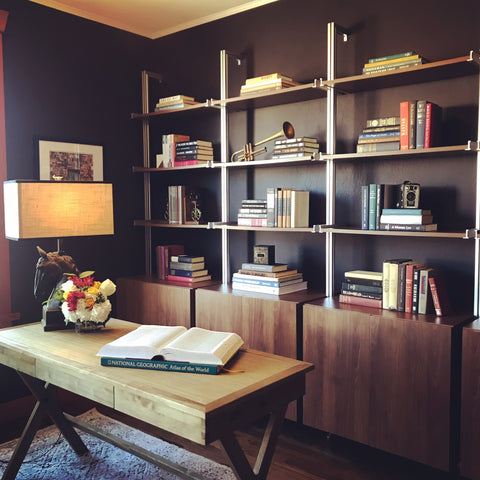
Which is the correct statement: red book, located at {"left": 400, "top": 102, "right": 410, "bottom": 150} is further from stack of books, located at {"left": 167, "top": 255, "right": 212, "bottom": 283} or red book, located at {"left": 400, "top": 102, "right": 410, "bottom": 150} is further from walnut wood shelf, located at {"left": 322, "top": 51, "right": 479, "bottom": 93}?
stack of books, located at {"left": 167, "top": 255, "right": 212, "bottom": 283}

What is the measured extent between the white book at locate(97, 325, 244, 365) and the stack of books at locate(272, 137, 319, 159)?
4.68 feet

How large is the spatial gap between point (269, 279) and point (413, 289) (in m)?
0.89

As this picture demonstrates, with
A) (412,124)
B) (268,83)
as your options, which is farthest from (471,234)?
(268,83)

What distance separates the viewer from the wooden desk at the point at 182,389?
1.70m

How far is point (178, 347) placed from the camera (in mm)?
2004

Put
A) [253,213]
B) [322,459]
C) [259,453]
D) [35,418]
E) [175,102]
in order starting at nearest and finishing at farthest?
[259,453]
[35,418]
[322,459]
[253,213]
[175,102]

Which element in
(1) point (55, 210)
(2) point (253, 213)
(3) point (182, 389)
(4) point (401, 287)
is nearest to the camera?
(3) point (182, 389)

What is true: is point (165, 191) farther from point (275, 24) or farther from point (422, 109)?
point (422, 109)

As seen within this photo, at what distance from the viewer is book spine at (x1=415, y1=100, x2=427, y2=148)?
8.86 feet

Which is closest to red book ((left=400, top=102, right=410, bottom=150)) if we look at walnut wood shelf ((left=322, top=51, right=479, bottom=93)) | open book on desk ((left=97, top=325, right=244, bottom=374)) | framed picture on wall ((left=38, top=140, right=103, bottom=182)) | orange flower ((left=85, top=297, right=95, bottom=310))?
walnut wood shelf ((left=322, top=51, right=479, bottom=93))

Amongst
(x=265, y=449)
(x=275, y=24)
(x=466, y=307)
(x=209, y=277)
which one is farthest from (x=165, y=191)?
(x=265, y=449)

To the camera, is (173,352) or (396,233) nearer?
(173,352)

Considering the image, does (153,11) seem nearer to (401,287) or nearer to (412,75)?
(412,75)

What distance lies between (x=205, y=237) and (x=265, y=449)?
2.30 meters
